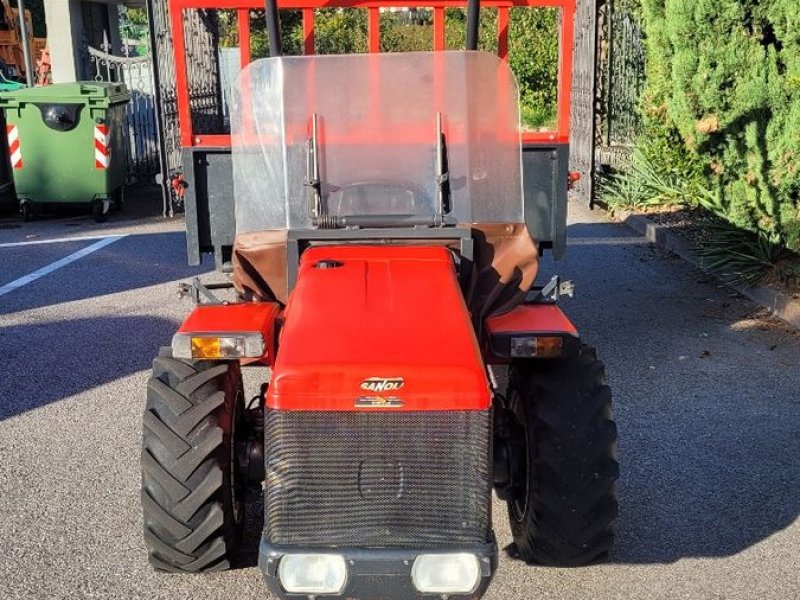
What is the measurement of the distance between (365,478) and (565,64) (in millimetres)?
3321

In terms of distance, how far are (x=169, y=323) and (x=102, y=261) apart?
2775 mm

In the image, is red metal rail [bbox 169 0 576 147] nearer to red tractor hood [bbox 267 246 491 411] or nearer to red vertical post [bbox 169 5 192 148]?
red vertical post [bbox 169 5 192 148]

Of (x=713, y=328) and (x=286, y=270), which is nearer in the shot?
(x=286, y=270)

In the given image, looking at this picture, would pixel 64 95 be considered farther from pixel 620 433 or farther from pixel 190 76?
pixel 620 433

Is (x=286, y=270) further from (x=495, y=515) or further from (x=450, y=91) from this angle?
(x=495, y=515)

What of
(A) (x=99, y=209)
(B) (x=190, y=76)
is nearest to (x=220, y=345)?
(B) (x=190, y=76)

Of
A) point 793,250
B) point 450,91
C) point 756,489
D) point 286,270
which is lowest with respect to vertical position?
point 756,489

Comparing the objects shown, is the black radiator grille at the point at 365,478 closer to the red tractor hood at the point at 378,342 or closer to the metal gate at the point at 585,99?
the red tractor hood at the point at 378,342

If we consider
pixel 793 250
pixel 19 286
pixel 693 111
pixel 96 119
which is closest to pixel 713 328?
pixel 793 250

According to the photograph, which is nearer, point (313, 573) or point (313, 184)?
point (313, 573)

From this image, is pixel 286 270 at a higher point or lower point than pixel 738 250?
higher

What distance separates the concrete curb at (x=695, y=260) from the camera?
8.21 m

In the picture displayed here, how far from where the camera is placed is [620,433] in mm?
5957

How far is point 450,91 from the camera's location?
4.66 metres
